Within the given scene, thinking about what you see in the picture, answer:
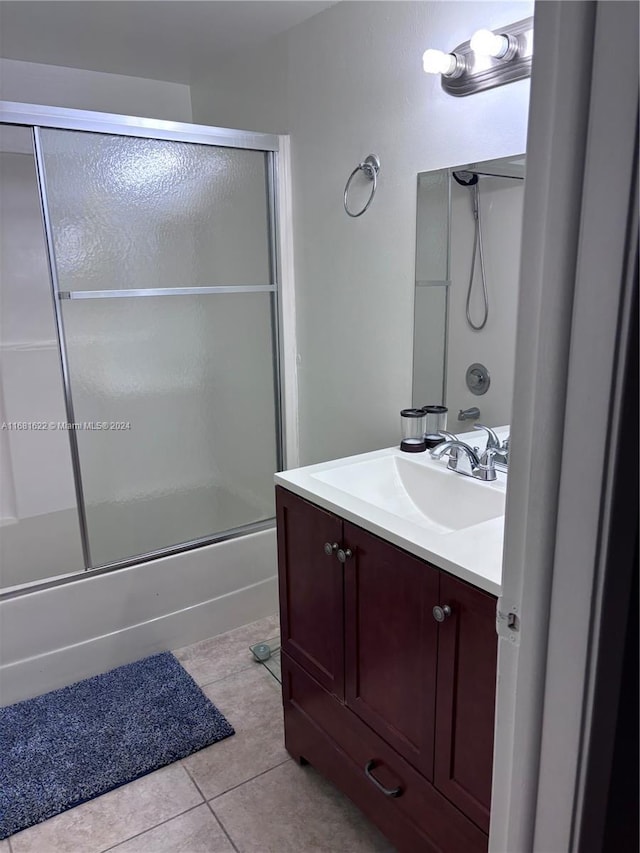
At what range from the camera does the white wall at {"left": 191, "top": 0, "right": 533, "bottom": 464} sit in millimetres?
1745

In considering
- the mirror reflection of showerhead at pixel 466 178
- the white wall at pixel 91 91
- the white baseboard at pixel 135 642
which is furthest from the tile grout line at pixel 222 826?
the white wall at pixel 91 91

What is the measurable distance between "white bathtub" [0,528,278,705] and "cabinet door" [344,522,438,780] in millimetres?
1117

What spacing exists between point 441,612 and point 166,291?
1.72 meters

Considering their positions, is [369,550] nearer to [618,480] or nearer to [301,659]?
[301,659]

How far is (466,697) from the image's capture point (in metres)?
1.22

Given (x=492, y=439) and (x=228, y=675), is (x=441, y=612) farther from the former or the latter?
(x=228, y=675)

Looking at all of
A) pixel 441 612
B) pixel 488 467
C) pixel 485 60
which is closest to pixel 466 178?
pixel 485 60

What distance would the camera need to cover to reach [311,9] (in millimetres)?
2135

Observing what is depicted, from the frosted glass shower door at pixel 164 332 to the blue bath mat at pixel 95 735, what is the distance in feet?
1.60

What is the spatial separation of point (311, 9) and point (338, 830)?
256 centimetres

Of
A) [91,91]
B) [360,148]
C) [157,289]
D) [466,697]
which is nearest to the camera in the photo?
[466,697]

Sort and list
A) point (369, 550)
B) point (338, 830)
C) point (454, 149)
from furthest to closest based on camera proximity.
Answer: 1. point (454, 149)
2. point (338, 830)
3. point (369, 550)

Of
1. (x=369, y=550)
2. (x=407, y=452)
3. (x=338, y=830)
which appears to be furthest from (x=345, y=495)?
(x=338, y=830)

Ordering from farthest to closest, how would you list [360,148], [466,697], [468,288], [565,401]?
[360,148] < [468,288] < [466,697] < [565,401]
